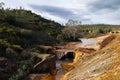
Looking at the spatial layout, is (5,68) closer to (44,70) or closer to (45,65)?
(44,70)

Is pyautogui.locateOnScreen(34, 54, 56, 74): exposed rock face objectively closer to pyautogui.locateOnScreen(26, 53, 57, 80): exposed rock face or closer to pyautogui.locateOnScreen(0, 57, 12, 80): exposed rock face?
pyautogui.locateOnScreen(26, 53, 57, 80): exposed rock face

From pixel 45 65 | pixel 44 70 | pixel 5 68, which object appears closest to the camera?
pixel 5 68

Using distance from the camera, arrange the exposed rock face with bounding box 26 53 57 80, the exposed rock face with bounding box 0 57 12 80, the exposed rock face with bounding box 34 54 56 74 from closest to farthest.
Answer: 1. the exposed rock face with bounding box 26 53 57 80
2. the exposed rock face with bounding box 0 57 12 80
3. the exposed rock face with bounding box 34 54 56 74

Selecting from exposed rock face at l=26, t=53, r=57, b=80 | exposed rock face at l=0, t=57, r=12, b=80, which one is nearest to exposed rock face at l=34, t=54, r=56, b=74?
exposed rock face at l=26, t=53, r=57, b=80

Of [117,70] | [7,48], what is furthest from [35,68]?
[117,70]

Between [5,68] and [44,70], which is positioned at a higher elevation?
[5,68]

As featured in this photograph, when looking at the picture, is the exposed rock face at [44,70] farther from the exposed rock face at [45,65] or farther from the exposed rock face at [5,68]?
the exposed rock face at [5,68]

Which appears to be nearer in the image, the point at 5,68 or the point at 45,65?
the point at 5,68

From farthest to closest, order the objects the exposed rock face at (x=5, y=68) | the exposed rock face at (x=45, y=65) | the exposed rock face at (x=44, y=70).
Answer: the exposed rock face at (x=45, y=65), the exposed rock face at (x=5, y=68), the exposed rock face at (x=44, y=70)

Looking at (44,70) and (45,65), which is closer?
(44,70)

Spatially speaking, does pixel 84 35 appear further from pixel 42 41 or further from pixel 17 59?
pixel 17 59

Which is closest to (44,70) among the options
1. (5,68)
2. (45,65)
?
(45,65)

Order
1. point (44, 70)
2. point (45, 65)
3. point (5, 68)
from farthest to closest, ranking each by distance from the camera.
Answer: point (45, 65) → point (44, 70) → point (5, 68)

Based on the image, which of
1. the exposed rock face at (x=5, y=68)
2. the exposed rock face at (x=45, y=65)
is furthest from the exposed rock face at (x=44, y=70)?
the exposed rock face at (x=5, y=68)
